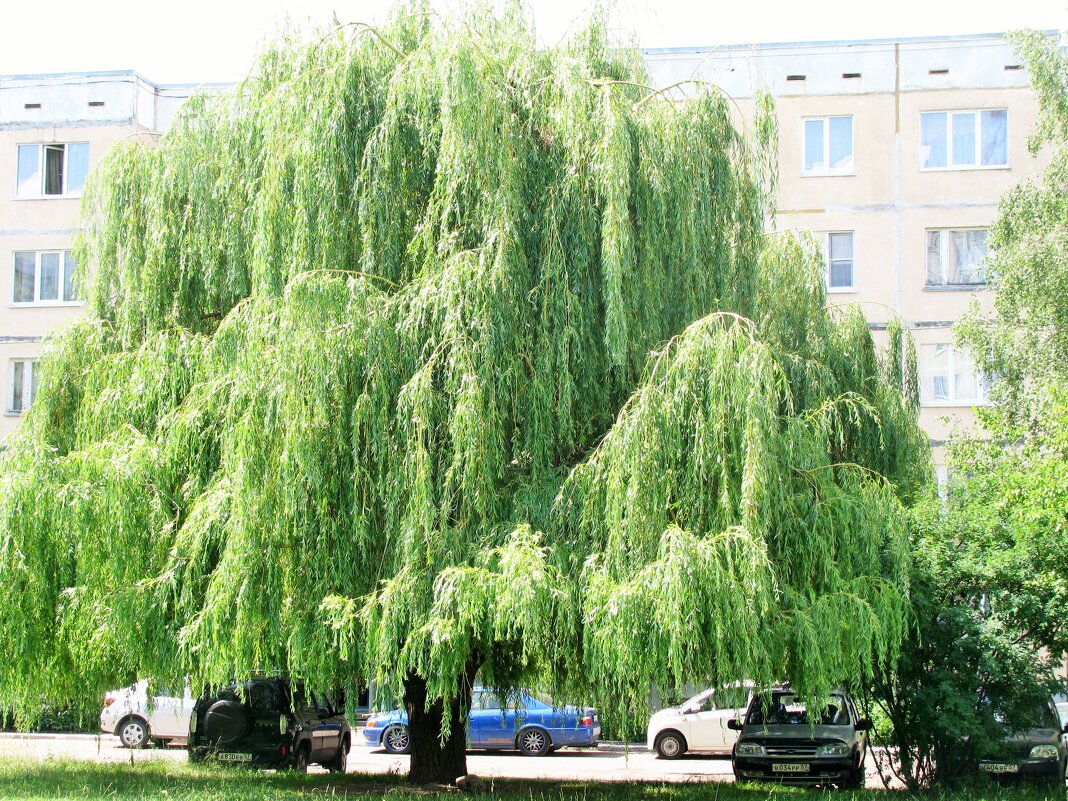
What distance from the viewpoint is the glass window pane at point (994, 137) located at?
29312mm

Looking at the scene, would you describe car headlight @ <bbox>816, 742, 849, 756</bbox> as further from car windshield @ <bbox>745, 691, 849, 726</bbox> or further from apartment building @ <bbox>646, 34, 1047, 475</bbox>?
apartment building @ <bbox>646, 34, 1047, 475</bbox>

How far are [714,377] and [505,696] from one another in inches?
199

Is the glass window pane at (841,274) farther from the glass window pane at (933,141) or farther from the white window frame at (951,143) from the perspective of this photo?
the glass window pane at (933,141)

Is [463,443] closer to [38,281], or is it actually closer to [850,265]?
[850,265]

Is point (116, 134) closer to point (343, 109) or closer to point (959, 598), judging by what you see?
point (343, 109)

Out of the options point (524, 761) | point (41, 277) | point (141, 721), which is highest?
point (41, 277)

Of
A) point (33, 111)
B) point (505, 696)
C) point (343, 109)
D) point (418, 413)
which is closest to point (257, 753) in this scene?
point (505, 696)

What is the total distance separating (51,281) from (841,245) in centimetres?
2145

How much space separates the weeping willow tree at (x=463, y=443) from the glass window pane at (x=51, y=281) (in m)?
19.2

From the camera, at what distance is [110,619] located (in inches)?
496

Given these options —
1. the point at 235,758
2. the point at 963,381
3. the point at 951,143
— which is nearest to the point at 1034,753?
the point at 235,758

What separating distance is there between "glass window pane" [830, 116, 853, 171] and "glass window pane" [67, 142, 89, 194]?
2024cm

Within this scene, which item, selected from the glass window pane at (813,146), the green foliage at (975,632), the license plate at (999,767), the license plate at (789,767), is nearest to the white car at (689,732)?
the license plate at (789,767)

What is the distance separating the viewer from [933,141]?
29703 mm
